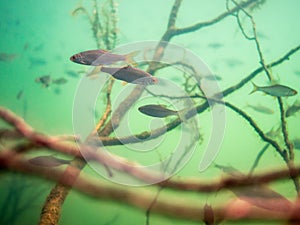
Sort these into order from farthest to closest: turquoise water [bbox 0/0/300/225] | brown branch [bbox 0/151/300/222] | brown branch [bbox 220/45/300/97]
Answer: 1. turquoise water [bbox 0/0/300/225]
2. brown branch [bbox 220/45/300/97]
3. brown branch [bbox 0/151/300/222]

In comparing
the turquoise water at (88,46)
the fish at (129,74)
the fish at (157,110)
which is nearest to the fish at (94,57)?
the fish at (129,74)

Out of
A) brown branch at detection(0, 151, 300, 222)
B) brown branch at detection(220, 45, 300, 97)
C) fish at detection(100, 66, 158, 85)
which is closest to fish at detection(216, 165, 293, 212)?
brown branch at detection(0, 151, 300, 222)

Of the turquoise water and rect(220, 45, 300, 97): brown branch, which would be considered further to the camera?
the turquoise water

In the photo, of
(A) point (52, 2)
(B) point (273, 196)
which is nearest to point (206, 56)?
(A) point (52, 2)

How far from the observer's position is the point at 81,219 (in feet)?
62.8

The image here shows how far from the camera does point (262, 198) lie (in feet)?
1.69

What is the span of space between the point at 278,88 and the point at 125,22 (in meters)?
39.0

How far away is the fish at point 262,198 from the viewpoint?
46 cm

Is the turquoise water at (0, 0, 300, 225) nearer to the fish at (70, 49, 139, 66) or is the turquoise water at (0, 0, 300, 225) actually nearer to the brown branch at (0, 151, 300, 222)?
the fish at (70, 49, 139, 66)

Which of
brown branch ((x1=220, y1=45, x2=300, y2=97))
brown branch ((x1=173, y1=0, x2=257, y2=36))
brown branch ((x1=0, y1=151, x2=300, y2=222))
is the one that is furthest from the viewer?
brown branch ((x1=173, y1=0, x2=257, y2=36))

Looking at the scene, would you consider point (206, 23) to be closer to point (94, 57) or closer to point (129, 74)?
point (129, 74)

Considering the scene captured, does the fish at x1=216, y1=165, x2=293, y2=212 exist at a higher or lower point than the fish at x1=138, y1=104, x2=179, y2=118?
higher

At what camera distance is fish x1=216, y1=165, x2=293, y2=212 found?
1.52ft

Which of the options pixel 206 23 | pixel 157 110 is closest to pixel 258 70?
pixel 157 110
